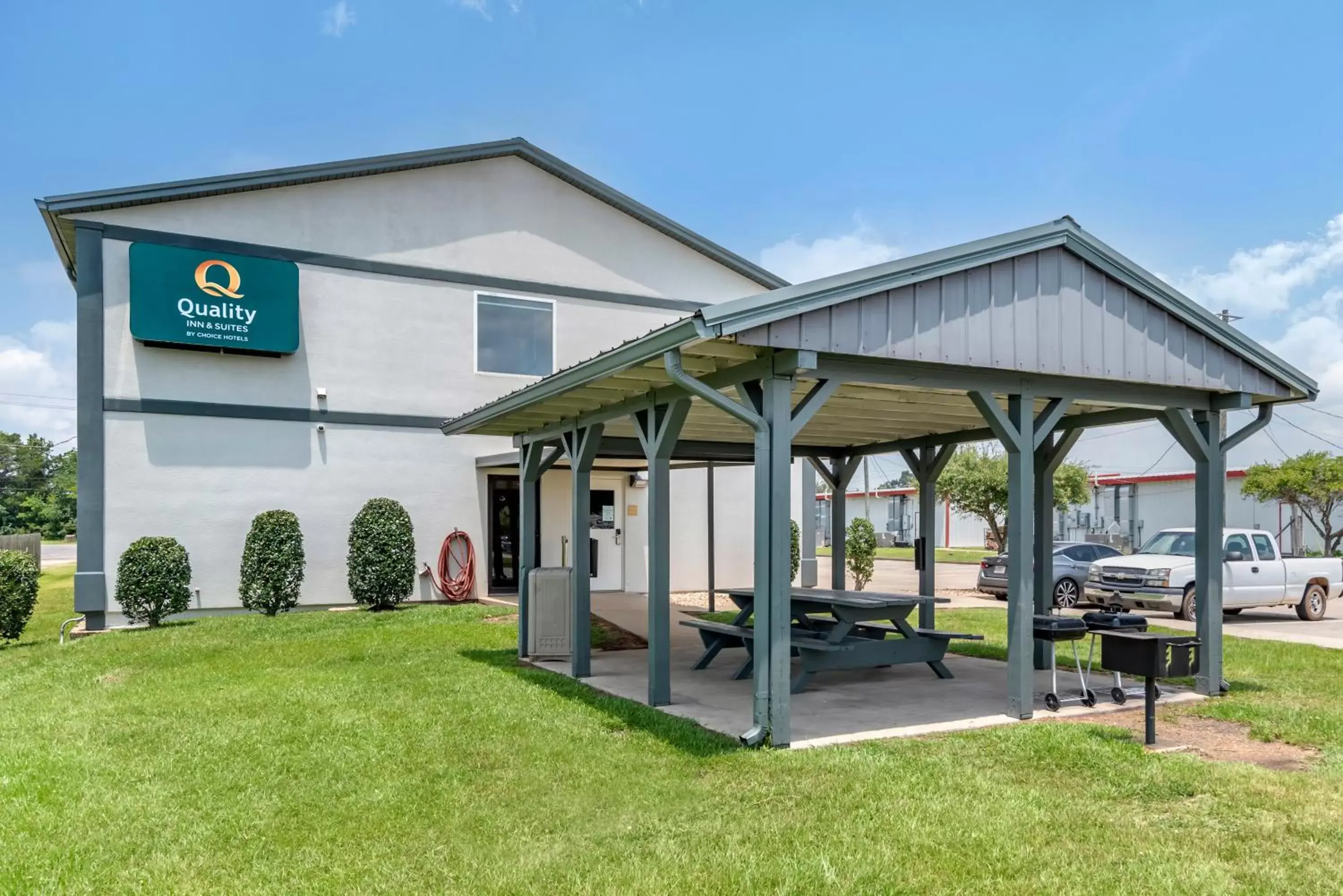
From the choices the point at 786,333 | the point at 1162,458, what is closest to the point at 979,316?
the point at 786,333

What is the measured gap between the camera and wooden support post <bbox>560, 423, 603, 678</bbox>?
9180mm

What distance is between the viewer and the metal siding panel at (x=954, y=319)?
694cm

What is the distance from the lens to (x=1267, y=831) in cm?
479

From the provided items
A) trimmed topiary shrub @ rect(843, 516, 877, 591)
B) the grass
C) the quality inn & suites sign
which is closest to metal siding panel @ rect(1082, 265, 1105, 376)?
trimmed topiary shrub @ rect(843, 516, 877, 591)

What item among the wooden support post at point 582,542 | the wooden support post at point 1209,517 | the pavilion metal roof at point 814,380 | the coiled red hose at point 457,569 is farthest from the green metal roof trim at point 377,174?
the wooden support post at point 1209,517

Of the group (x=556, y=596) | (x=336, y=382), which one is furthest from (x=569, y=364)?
(x=556, y=596)

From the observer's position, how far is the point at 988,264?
7.08 metres

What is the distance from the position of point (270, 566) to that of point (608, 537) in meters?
6.40

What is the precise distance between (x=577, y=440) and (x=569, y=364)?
850cm

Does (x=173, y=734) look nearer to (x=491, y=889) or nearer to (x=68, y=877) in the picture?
(x=68, y=877)

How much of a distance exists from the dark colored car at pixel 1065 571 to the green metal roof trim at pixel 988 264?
333 inches

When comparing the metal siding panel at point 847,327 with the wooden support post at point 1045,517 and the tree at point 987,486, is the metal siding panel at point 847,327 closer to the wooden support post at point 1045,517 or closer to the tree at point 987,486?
the wooden support post at point 1045,517

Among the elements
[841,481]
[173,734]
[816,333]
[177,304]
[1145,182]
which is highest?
[1145,182]

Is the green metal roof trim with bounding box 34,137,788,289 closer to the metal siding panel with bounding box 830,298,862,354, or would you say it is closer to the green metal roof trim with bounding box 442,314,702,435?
the green metal roof trim with bounding box 442,314,702,435
